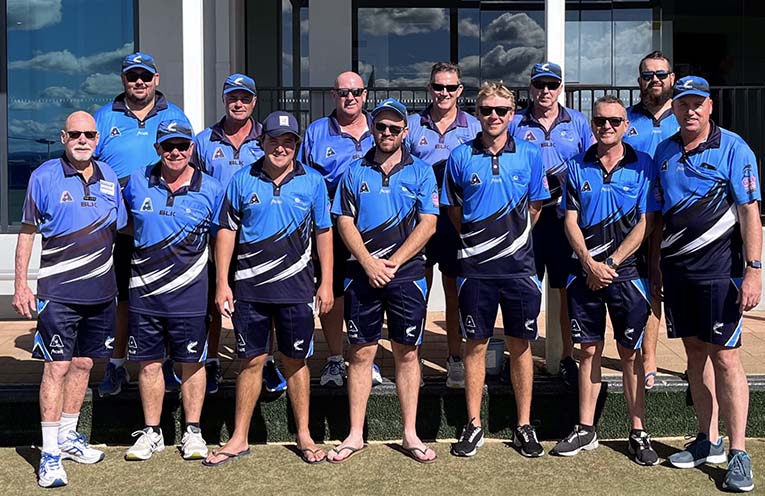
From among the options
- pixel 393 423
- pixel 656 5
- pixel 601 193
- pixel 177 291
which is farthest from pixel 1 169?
pixel 656 5

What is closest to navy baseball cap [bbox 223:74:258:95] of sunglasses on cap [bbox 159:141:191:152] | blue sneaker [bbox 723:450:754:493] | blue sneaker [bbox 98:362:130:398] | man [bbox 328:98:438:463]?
sunglasses on cap [bbox 159:141:191:152]

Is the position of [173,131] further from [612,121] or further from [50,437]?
[612,121]

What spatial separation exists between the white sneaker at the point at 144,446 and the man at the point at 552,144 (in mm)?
2267

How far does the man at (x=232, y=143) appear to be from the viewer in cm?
454

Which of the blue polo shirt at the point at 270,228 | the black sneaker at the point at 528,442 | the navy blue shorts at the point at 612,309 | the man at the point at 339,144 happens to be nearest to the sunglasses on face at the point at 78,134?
the blue polo shirt at the point at 270,228

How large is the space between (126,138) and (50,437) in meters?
1.61

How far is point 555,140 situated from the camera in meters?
4.67

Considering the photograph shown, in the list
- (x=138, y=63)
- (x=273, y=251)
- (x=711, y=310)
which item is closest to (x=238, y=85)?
(x=138, y=63)

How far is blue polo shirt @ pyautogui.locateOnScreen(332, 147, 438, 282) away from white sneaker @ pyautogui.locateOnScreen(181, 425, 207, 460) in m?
1.20

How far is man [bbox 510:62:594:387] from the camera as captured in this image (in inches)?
182

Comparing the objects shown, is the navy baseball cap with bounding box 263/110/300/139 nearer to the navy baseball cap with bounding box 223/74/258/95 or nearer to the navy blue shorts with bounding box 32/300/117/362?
the navy baseball cap with bounding box 223/74/258/95

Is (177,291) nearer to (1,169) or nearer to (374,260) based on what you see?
(374,260)

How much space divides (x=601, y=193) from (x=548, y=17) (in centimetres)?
193

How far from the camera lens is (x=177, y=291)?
4.20m
